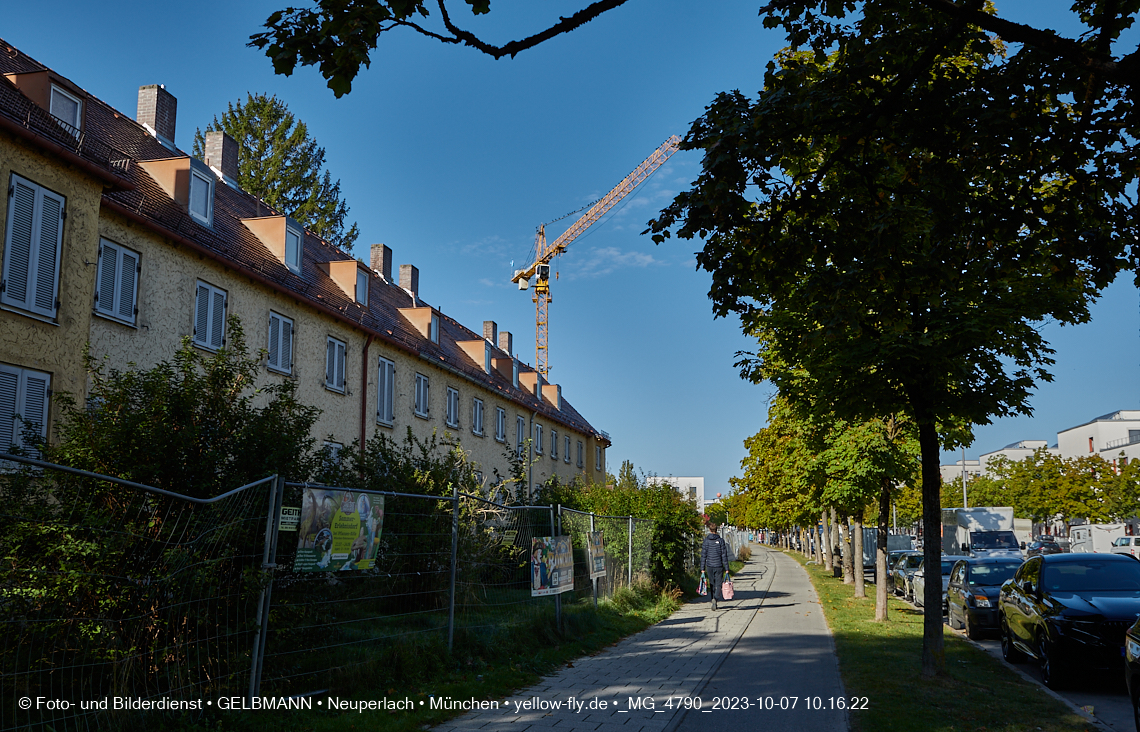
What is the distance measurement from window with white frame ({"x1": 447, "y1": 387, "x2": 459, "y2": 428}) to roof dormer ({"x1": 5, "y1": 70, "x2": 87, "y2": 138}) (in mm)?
Result: 16458

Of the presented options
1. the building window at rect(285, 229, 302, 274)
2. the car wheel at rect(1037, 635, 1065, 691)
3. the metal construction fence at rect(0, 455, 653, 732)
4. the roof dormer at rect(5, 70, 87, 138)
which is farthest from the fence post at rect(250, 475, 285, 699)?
the building window at rect(285, 229, 302, 274)

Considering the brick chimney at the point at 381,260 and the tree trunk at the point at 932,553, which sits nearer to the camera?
the tree trunk at the point at 932,553

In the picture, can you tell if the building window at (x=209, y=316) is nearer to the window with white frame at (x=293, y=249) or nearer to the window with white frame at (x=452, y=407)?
the window with white frame at (x=293, y=249)

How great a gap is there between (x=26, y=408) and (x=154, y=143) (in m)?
10.7

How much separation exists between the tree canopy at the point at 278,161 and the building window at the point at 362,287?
1620 cm

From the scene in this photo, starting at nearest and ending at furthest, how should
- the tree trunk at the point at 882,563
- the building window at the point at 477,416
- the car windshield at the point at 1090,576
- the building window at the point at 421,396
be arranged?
the car windshield at the point at 1090,576
the tree trunk at the point at 882,563
the building window at the point at 421,396
the building window at the point at 477,416

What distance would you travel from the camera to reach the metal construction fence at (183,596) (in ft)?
17.1

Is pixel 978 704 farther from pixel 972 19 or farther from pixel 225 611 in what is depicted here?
pixel 225 611

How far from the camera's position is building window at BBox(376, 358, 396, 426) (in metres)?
24.0

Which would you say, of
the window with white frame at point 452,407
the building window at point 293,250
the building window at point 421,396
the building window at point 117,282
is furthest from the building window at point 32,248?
the window with white frame at point 452,407

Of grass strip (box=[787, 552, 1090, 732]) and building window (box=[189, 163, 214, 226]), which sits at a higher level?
building window (box=[189, 163, 214, 226])

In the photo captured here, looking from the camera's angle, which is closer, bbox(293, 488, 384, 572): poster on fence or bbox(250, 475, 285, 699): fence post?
bbox(250, 475, 285, 699): fence post

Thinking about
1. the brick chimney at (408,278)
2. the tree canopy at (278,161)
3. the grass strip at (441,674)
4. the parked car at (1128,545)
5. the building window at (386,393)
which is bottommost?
the parked car at (1128,545)

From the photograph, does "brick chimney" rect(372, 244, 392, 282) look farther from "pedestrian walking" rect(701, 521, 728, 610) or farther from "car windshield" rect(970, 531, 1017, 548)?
"car windshield" rect(970, 531, 1017, 548)
